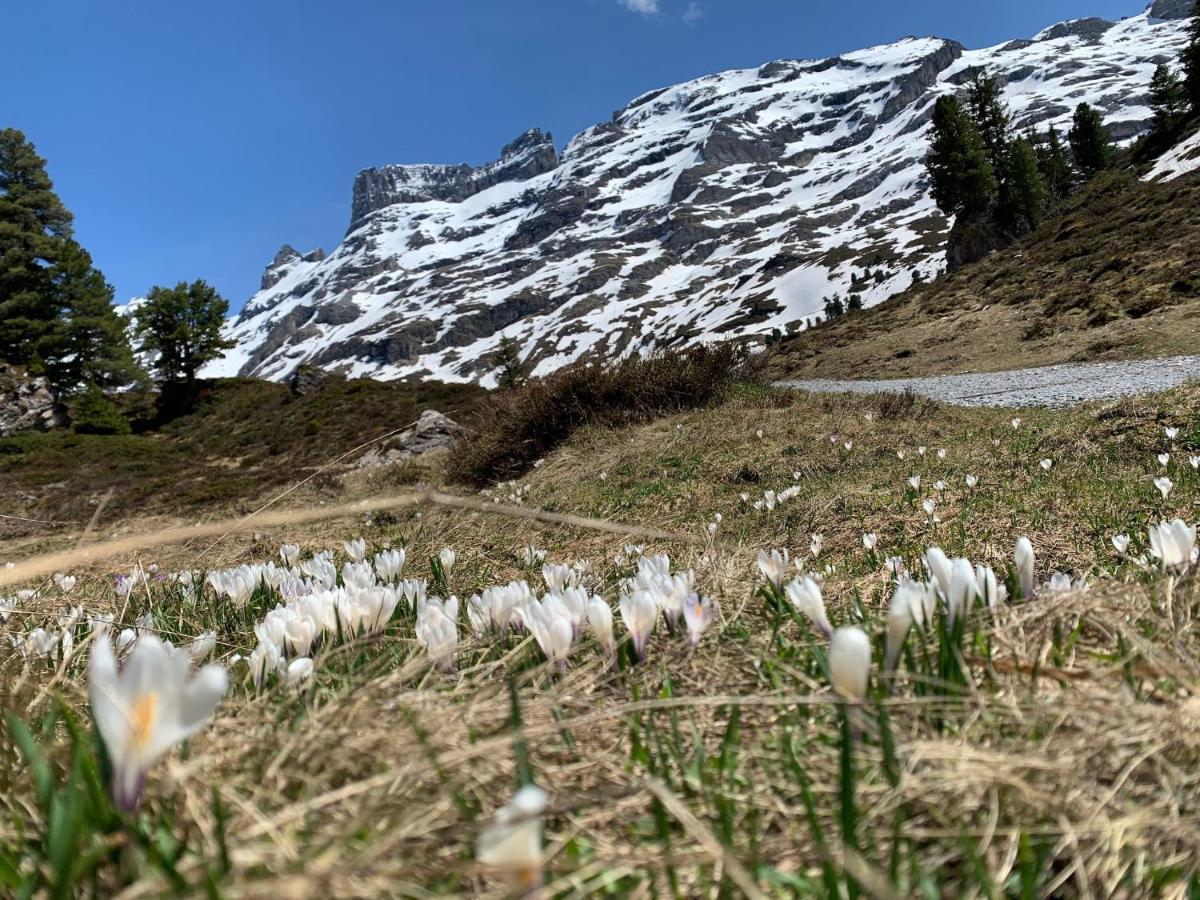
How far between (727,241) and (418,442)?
13348 cm

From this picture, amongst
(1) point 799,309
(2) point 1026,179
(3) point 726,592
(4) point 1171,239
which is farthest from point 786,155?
(3) point 726,592

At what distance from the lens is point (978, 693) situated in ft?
3.16

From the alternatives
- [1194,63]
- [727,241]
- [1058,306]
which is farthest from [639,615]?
[727,241]

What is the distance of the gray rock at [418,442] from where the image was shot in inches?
622

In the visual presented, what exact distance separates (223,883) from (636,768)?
579 mm

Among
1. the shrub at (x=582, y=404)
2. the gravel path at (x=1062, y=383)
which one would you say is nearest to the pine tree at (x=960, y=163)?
the gravel path at (x=1062, y=383)

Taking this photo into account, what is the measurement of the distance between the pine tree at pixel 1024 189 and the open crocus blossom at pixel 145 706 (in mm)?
49265

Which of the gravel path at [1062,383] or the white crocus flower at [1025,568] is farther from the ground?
the white crocus flower at [1025,568]

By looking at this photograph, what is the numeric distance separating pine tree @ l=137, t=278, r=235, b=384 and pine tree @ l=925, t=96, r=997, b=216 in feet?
149

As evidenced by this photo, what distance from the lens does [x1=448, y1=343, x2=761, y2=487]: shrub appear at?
36.8 ft

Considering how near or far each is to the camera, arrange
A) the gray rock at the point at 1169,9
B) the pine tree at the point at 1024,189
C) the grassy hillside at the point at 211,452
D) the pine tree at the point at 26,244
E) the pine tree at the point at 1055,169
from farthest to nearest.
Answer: the gray rock at the point at 1169,9, the pine tree at the point at 1055,169, the pine tree at the point at 1024,189, the pine tree at the point at 26,244, the grassy hillside at the point at 211,452

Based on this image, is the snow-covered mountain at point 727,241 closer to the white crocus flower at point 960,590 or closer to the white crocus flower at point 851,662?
the white crocus flower at point 960,590

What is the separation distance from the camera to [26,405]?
2491 centimetres

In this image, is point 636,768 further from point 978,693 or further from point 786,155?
point 786,155
